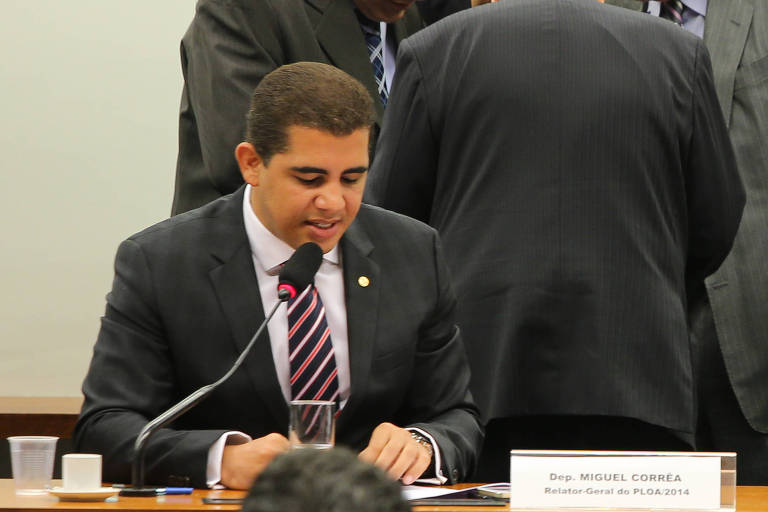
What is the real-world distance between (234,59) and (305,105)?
717 mm

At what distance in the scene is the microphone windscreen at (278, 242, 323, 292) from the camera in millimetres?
2102

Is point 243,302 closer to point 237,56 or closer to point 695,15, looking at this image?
point 237,56

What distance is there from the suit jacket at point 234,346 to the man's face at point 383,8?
2.54 feet

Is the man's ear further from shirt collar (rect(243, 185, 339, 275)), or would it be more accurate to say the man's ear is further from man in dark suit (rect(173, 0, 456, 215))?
man in dark suit (rect(173, 0, 456, 215))

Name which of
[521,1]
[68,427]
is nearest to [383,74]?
[521,1]

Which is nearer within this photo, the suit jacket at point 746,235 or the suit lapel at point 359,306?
the suit lapel at point 359,306

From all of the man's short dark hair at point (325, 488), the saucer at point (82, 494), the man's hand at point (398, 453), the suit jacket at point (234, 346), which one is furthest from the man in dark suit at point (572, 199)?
the man's short dark hair at point (325, 488)

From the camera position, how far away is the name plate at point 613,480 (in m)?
1.87

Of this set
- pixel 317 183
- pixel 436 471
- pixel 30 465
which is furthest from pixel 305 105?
pixel 30 465

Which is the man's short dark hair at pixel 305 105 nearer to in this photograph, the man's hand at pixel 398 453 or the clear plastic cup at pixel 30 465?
the man's hand at pixel 398 453

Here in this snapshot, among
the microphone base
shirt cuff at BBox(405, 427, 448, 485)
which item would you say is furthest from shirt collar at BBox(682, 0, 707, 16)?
the microphone base

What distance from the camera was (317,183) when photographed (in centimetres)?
237

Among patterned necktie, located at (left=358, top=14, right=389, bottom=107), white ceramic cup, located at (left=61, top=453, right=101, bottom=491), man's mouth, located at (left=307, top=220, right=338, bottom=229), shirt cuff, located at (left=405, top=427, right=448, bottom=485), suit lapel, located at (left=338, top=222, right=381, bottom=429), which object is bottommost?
shirt cuff, located at (left=405, top=427, right=448, bottom=485)

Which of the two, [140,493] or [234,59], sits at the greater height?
[234,59]
